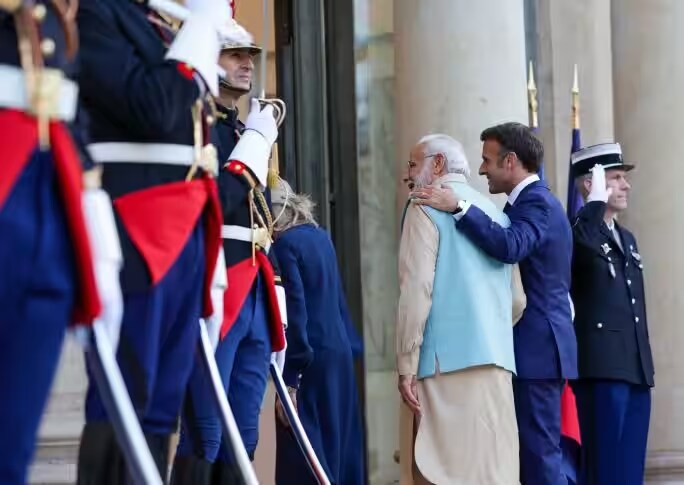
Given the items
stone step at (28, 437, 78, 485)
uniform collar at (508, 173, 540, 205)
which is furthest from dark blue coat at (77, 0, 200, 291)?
uniform collar at (508, 173, 540, 205)

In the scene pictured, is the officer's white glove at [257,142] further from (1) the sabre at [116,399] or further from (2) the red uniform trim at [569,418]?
(2) the red uniform trim at [569,418]

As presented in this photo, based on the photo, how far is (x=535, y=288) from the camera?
6.66 metres

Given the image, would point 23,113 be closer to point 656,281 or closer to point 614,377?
point 614,377

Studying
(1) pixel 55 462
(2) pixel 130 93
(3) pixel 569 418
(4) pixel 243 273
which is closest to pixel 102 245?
(2) pixel 130 93

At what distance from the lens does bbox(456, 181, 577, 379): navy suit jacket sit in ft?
21.5

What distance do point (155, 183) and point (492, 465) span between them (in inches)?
109

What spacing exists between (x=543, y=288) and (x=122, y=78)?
331cm

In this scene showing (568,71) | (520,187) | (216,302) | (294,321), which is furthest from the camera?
(568,71)

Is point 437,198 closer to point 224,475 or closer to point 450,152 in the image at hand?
point 450,152

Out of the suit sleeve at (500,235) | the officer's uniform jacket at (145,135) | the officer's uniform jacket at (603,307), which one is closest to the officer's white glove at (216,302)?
the officer's uniform jacket at (145,135)

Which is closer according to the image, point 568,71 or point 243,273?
point 243,273

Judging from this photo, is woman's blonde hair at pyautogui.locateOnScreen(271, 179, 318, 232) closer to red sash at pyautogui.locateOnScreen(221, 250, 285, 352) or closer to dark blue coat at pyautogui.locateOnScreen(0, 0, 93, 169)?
red sash at pyautogui.locateOnScreen(221, 250, 285, 352)

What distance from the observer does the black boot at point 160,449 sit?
387 centimetres

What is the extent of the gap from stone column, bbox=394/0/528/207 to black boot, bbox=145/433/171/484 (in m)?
3.77
